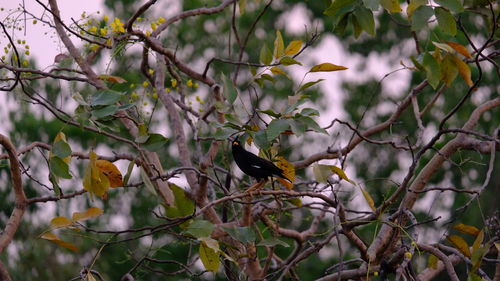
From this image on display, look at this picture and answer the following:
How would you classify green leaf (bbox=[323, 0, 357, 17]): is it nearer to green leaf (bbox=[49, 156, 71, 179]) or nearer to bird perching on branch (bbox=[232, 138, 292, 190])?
bird perching on branch (bbox=[232, 138, 292, 190])

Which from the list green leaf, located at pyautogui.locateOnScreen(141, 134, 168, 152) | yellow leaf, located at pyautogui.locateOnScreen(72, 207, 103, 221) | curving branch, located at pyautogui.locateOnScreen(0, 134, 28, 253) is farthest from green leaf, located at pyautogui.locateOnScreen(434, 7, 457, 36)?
curving branch, located at pyautogui.locateOnScreen(0, 134, 28, 253)

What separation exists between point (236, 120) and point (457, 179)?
488 centimetres

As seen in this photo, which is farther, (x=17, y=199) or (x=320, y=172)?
(x=17, y=199)

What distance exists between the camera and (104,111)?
93.7 inches

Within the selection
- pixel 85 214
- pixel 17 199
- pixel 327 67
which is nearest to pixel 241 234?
pixel 85 214

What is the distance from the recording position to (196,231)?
7.49ft

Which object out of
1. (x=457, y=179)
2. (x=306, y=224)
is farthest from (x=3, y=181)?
(x=457, y=179)

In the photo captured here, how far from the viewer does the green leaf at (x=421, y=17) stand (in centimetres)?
244

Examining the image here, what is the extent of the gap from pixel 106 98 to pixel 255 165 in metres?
1.03

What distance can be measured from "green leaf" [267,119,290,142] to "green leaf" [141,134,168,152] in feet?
1.04

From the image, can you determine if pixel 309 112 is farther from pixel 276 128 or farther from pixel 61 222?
pixel 61 222

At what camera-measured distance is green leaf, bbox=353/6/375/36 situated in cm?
270

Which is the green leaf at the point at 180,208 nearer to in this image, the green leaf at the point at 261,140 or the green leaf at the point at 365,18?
the green leaf at the point at 261,140

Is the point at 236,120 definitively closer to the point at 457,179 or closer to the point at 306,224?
the point at 306,224
